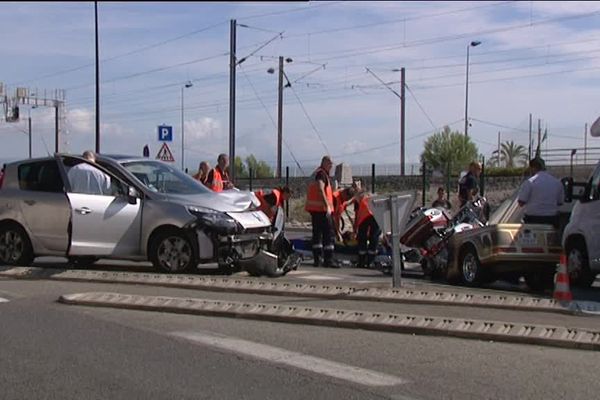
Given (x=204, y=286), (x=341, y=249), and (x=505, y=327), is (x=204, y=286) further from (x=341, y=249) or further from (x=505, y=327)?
(x=341, y=249)

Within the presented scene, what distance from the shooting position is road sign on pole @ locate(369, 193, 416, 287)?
36.8 feet

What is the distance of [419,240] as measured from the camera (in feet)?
46.9

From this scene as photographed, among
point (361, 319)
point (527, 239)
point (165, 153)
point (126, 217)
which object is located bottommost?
point (361, 319)

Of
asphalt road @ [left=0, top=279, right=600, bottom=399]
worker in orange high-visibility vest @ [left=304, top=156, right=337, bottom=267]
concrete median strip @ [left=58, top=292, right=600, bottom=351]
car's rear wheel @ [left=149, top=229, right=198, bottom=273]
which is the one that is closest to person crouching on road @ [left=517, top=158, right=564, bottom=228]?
asphalt road @ [left=0, top=279, right=600, bottom=399]

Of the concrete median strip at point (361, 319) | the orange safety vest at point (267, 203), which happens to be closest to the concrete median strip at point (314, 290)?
the concrete median strip at point (361, 319)

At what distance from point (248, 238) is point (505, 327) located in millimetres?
4930

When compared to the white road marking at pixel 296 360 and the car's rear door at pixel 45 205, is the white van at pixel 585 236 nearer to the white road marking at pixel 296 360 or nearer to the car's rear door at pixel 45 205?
the white road marking at pixel 296 360

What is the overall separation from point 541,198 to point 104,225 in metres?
6.40

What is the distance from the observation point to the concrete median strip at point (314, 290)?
1005 centimetres

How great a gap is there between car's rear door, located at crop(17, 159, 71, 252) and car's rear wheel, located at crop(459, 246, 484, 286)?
5874 millimetres

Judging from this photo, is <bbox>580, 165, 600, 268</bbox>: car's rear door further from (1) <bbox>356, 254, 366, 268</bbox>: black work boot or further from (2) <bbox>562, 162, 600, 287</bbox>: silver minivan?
(1) <bbox>356, 254, 366, 268</bbox>: black work boot

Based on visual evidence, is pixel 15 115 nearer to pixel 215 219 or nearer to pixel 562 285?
pixel 215 219

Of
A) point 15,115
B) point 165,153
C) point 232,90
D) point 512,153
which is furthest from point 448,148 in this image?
point 165,153

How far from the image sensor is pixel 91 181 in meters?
13.0
